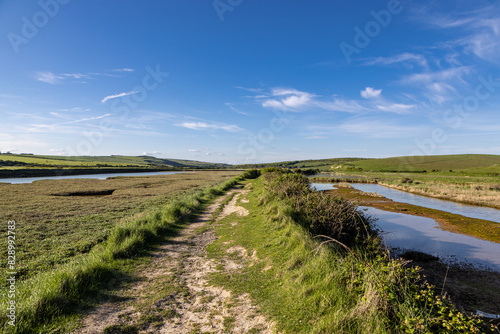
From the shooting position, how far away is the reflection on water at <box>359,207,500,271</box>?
394 inches

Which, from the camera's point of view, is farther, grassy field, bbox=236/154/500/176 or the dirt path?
grassy field, bbox=236/154/500/176

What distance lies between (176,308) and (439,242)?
46.8ft

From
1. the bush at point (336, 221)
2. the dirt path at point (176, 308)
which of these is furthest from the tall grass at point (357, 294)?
the dirt path at point (176, 308)

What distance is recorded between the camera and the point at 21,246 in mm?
8516

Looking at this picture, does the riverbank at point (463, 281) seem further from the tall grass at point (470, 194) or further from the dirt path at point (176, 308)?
the tall grass at point (470, 194)

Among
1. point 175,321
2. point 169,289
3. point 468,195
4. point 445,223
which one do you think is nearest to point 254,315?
point 175,321

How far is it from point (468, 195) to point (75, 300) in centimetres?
3790

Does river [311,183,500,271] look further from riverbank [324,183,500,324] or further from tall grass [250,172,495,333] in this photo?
tall grass [250,172,495,333]

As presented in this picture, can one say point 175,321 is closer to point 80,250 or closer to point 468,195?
point 80,250

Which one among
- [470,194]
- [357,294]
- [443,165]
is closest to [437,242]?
[357,294]

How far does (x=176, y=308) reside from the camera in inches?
181

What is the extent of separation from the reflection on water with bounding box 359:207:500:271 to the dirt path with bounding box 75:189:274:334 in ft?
21.5

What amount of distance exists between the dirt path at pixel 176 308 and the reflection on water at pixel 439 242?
6554 mm

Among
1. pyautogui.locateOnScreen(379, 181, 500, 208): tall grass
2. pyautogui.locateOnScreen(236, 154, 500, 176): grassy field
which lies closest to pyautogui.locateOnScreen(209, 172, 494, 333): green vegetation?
pyautogui.locateOnScreen(379, 181, 500, 208): tall grass
